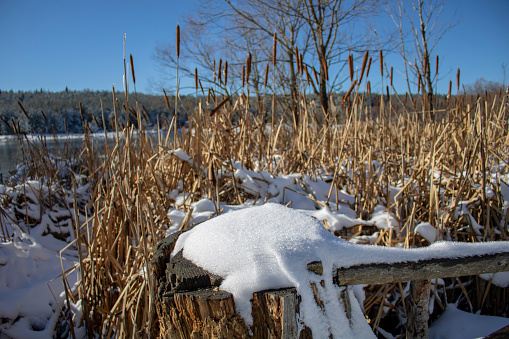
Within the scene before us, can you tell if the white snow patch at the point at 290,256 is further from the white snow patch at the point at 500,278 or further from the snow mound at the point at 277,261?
the white snow patch at the point at 500,278

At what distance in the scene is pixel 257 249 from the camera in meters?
0.77

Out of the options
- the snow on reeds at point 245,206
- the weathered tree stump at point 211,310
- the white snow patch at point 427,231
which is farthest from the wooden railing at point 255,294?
the white snow patch at point 427,231

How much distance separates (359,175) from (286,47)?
5723mm

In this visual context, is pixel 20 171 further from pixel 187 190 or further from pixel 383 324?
pixel 383 324

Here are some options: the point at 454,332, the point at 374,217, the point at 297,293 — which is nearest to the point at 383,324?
the point at 454,332

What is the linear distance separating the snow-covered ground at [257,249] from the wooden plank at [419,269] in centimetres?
2

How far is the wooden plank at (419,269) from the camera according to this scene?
79 cm

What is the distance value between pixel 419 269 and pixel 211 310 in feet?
1.82

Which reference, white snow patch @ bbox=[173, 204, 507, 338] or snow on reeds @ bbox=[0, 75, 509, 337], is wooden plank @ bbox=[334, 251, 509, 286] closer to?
white snow patch @ bbox=[173, 204, 507, 338]

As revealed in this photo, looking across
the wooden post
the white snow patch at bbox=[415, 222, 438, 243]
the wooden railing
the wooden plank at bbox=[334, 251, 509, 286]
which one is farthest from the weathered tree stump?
the white snow patch at bbox=[415, 222, 438, 243]

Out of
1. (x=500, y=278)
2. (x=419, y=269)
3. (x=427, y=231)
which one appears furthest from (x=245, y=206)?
(x=500, y=278)

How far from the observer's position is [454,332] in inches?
57.9

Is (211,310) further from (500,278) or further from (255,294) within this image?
(500,278)

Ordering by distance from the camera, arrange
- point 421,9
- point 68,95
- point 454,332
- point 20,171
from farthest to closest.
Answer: point 68,95 → point 421,9 → point 20,171 → point 454,332
